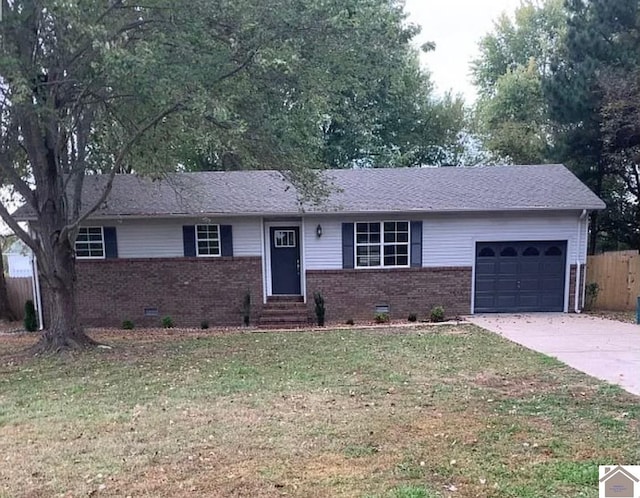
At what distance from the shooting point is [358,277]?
1309 centimetres

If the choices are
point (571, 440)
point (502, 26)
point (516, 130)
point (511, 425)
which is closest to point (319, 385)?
point (511, 425)

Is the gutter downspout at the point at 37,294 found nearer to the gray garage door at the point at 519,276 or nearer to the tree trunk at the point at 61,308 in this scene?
the tree trunk at the point at 61,308

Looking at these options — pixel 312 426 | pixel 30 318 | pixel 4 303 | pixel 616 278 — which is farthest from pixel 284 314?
pixel 616 278

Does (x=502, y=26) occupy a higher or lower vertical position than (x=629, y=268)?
higher

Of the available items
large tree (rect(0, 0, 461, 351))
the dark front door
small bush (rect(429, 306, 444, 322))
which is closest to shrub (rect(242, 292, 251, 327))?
the dark front door

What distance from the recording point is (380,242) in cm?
1312

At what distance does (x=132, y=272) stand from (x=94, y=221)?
64.7 inches

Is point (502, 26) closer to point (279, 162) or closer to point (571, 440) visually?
point (279, 162)

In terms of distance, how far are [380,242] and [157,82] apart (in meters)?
8.00

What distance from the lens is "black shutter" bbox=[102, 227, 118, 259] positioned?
1309cm

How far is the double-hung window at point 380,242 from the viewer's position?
13.1 metres

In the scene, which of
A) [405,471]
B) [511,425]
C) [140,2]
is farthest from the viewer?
[140,2]

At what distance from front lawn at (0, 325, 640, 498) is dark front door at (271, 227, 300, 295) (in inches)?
216

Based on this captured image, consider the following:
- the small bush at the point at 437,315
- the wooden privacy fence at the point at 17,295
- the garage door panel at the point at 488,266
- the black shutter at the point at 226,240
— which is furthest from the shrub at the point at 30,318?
the garage door panel at the point at 488,266
